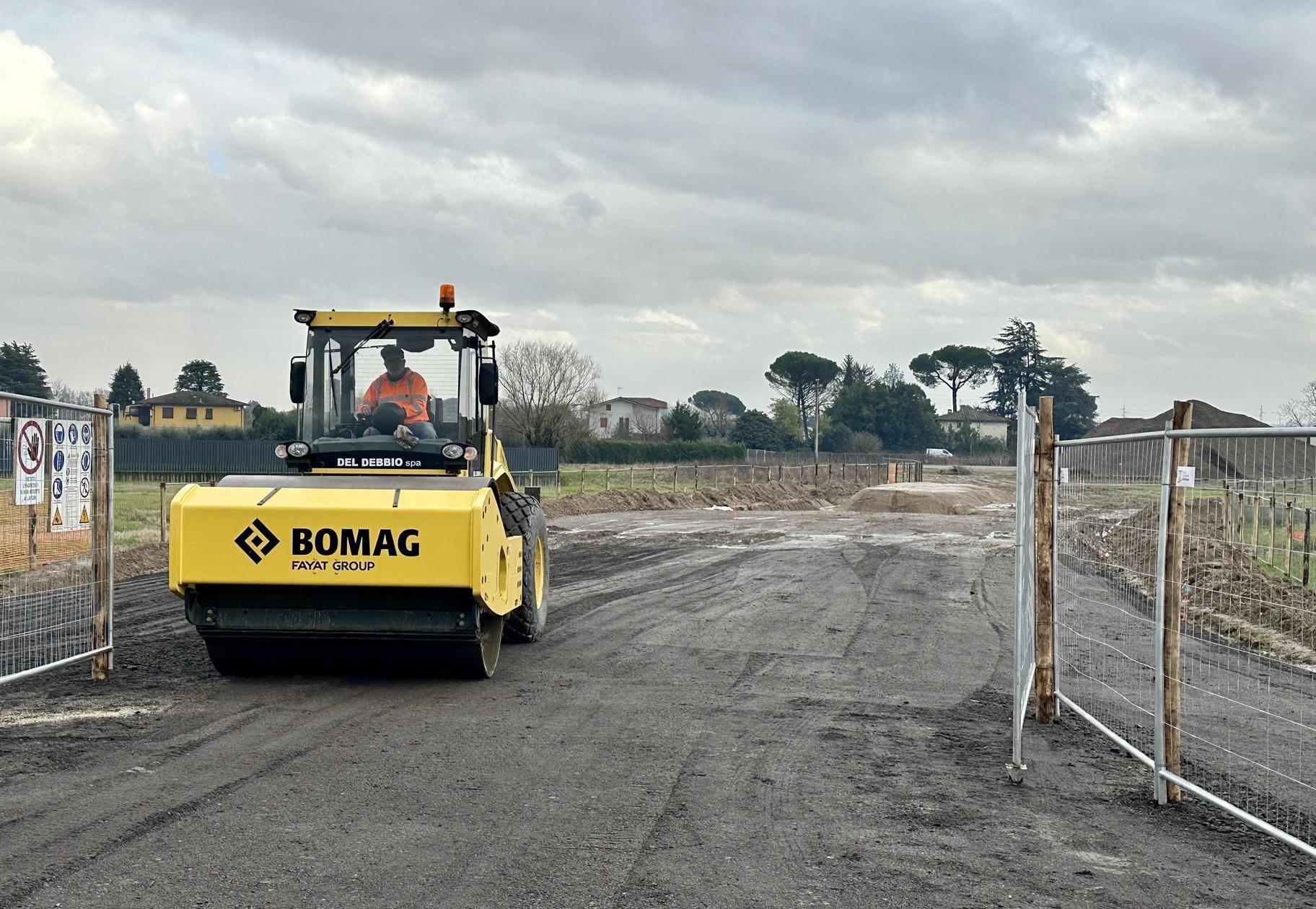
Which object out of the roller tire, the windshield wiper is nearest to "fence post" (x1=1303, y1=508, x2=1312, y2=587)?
the roller tire

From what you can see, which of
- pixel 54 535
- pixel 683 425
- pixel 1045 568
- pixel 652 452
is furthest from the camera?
pixel 683 425

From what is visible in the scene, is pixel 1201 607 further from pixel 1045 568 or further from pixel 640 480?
pixel 640 480

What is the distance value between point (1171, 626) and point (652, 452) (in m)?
71.4

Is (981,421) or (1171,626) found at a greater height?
(981,421)

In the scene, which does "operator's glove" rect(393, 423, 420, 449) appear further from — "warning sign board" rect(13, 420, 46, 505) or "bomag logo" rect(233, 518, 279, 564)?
"warning sign board" rect(13, 420, 46, 505)

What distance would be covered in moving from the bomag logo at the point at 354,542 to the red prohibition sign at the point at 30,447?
6.24 ft

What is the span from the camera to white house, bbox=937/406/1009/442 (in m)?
120

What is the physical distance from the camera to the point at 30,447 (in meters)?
8.57

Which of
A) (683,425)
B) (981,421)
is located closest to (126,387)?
(683,425)

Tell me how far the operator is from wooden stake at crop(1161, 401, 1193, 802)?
6117 millimetres

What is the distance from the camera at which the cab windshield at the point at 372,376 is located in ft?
34.6

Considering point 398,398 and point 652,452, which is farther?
point 652,452

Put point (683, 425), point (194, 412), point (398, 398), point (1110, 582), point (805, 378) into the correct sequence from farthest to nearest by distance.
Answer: point (805, 378) → point (194, 412) → point (683, 425) → point (398, 398) → point (1110, 582)

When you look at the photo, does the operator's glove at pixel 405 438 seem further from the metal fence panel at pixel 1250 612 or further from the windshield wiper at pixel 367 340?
the metal fence panel at pixel 1250 612
